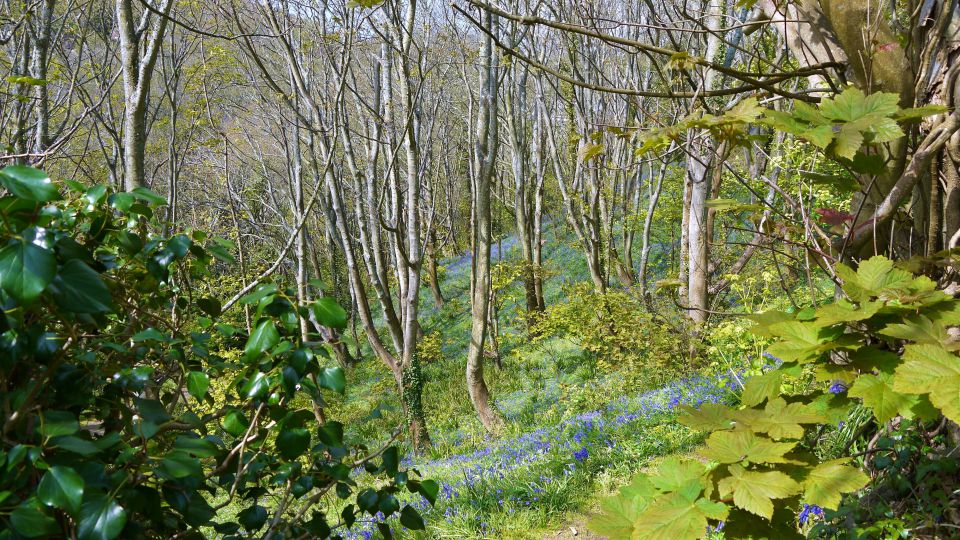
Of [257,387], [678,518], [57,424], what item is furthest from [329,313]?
[678,518]

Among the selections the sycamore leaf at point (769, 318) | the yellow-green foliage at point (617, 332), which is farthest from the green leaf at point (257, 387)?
the yellow-green foliage at point (617, 332)

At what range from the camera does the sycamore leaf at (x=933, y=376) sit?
918mm

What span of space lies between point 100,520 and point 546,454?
398 centimetres

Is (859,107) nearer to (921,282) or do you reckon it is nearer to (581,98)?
(921,282)

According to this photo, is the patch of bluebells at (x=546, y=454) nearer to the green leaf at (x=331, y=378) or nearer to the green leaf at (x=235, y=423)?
the green leaf at (x=235, y=423)

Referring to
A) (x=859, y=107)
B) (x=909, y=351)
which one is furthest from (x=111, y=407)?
(x=859, y=107)

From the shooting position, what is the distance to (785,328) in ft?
4.12

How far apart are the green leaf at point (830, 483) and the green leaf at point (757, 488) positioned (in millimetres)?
50

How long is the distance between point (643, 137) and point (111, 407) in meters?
1.67

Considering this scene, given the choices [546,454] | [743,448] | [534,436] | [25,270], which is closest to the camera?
[25,270]

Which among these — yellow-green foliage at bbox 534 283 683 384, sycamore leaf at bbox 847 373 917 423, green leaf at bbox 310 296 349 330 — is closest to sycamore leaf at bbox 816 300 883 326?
sycamore leaf at bbox 847 373 917 423

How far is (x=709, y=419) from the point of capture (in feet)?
4.19

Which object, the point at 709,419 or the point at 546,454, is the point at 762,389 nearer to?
the point at 709,419

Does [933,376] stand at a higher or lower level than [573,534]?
higher
